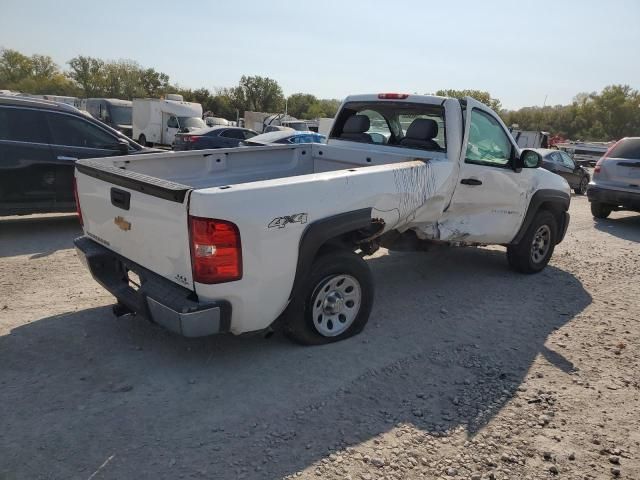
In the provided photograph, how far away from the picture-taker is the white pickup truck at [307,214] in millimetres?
3125

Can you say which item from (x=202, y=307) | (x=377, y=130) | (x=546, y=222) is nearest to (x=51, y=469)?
(x=202, y=307)

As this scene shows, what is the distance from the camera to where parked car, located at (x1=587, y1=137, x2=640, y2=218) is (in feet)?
32.0

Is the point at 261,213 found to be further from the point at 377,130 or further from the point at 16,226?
the point at 16,226

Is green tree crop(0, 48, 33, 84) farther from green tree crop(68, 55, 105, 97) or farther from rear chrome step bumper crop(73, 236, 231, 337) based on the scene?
rear chrome step bumper crop(73, 236, 231, 337)

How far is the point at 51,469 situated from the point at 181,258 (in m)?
1.32

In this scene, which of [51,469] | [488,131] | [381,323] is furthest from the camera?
[488,131]

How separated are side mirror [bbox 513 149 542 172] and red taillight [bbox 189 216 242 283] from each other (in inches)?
143

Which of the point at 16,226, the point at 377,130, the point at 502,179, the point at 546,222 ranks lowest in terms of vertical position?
the point at 16,226

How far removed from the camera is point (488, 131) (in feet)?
17.5

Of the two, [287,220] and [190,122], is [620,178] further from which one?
[190,122]

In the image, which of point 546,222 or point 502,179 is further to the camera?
point 546,222

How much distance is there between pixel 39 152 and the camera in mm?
6945

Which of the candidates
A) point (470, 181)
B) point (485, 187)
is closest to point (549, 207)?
point (485, 187)

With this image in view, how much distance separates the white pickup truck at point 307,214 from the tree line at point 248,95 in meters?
59.6
